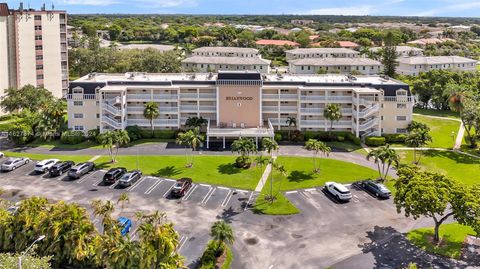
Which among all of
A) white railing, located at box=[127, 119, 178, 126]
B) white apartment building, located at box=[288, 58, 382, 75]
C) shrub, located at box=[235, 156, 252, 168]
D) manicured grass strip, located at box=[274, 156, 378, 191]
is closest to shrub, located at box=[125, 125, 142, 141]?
white railing, located at box=[127, 119, 178, 126]

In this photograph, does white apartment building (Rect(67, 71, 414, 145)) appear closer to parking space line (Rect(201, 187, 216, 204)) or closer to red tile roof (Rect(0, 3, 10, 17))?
parking space line (Rect(201, 187, 216, 204))

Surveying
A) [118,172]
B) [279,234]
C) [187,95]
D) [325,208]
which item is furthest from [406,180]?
[187,95]

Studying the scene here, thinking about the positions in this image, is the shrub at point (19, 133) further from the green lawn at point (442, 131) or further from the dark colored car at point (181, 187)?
the green lawn at point (442, 131)

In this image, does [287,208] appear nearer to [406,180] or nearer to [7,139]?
[406,180]

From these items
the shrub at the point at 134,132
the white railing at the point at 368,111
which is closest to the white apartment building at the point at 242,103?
the white railing at the point at 368,111

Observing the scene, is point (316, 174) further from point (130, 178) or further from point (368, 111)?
point (130, 178)

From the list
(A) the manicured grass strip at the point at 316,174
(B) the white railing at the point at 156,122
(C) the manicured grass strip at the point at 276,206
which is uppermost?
(B) the white railing at the point at 156,122
